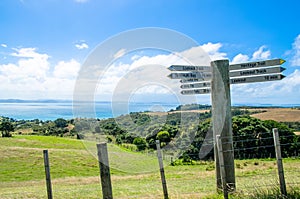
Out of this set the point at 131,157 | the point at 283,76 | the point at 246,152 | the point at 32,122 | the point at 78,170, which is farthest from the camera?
the point at 32,122

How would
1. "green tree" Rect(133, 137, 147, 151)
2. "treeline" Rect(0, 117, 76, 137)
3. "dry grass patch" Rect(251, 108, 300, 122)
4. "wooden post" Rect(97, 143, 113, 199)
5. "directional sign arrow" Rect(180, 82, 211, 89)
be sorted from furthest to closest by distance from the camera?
"treeline" Rect(0, 117, 76, 137) < "dry grass patch" Rect(251, 108, 300, 122) < "green tree" Rect(133, 137, 147, 151) < "directional sign arrow" Rect(180, 82, 211, 89) < "wooden post" Rect(97, 143, 113, 199)

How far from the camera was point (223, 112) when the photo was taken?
6.49 metres

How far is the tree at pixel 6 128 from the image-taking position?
44497 mm

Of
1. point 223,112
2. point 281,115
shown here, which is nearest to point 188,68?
point 223,112

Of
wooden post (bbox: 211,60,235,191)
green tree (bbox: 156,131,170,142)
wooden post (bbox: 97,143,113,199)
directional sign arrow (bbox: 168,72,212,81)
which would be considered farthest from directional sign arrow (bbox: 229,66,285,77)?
green tree (bbox: 156,131,170,142)

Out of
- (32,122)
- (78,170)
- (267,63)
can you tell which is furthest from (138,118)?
(32,122)

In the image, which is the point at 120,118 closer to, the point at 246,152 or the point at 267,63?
the point at 267,63

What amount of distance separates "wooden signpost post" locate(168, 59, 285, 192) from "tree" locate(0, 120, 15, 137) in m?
44.3

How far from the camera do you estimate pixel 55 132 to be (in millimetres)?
47781

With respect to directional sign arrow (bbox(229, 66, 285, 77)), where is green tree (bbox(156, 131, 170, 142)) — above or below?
below

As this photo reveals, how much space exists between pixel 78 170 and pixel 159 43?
20.4 metres

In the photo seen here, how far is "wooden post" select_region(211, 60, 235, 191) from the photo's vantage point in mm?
6422

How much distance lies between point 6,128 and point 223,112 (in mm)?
46112

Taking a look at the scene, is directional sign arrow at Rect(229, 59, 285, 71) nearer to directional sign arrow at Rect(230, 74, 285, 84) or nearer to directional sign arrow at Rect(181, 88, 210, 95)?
directional sign arrow at Rect(230, 74, 285, 84)
